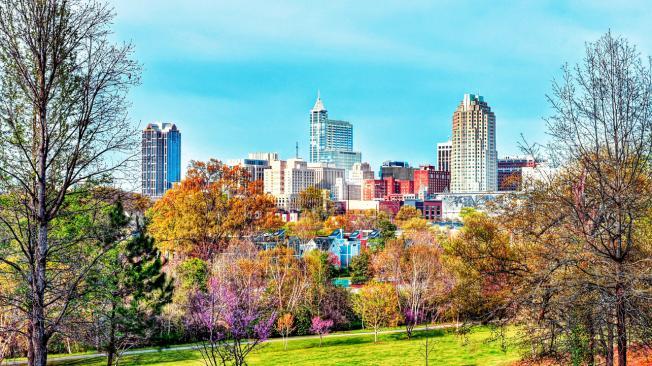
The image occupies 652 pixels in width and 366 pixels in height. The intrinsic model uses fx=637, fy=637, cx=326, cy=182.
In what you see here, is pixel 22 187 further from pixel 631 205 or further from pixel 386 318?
pixel 386 318

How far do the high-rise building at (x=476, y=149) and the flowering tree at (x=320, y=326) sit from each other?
16468 cm

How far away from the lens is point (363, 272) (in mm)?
46062

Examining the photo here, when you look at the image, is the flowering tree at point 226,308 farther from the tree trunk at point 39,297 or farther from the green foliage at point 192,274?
the tree trunk at point 39,297

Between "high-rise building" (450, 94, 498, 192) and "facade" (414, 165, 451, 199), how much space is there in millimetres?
4501

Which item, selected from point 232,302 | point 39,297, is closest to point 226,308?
point 232,302

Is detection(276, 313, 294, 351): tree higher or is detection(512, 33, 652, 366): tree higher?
detection(512, 33, 652, 366): tree

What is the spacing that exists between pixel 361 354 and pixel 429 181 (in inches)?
6438

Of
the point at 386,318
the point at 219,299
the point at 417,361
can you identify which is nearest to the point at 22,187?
the point at 219,299

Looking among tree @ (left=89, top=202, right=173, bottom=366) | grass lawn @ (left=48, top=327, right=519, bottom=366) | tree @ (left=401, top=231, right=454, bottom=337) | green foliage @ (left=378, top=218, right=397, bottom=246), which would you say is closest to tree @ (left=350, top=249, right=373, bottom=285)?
green foliage @ (left=378, top=218, right=397, bottom=246)

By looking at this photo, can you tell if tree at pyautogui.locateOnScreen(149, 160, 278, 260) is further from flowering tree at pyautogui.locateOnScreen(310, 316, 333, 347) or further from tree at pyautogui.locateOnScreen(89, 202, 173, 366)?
tree at pyautogui.locateOnScreen(89, 202, 173, 366)

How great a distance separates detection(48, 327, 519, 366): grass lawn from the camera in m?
25.6

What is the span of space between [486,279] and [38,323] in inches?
486

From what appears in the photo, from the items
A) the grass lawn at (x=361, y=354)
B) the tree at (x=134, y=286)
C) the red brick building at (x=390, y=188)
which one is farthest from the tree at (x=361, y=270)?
the red brick building at (x=390, y=188)

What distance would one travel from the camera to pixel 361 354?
2816 cm
